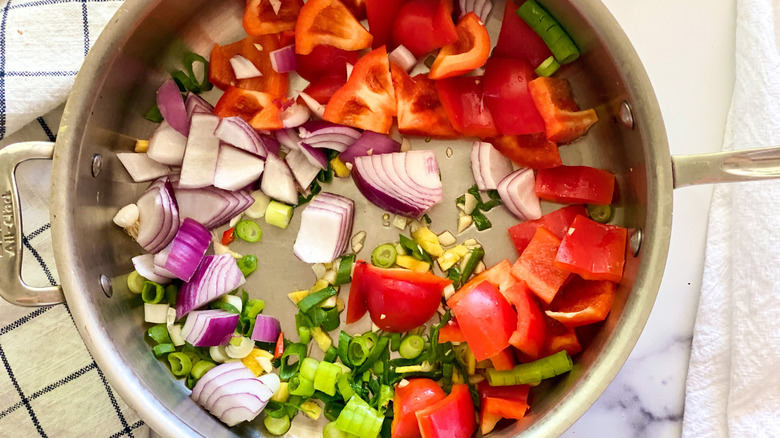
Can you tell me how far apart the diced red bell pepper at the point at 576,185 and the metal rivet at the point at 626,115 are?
0.35ft

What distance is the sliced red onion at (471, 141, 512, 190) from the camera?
1255mm

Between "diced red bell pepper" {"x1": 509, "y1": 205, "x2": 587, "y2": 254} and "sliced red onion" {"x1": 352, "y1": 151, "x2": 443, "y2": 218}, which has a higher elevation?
"diced red bell pepper" {"x1": 509, "y1": 205, "x2": 587, "y2": 254}

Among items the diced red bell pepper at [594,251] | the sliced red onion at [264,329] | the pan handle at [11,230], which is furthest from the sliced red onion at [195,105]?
the diced red bell pepper at [594,251]

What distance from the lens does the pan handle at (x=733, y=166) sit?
3.14ft

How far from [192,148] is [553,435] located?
889mm

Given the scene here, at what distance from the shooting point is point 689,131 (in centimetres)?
126

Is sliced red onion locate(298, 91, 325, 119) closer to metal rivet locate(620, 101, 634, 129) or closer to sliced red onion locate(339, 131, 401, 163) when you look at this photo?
sliced red onion locate(339, 131, 401, 163)

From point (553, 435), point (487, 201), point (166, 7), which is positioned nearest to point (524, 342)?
point (553, 435)

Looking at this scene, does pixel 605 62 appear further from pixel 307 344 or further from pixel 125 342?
pixel 125 342

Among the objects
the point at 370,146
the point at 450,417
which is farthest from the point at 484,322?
the point at 370,146

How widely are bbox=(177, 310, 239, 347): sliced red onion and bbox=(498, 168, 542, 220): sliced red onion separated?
605 millimetres

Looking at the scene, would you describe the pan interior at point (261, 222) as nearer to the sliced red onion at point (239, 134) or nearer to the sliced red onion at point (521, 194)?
the sliced red onion at point (521, 194)

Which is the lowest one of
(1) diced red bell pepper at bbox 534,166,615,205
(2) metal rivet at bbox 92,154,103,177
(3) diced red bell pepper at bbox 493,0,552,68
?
(2) metal rivet at bbox 92,154,103,177

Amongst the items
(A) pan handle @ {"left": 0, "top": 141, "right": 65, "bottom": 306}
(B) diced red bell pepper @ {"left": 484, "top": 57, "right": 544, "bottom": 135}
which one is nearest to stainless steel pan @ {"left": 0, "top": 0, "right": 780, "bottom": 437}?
(A) pan handle @ {"left": 0, "top": 141, "right": 65, "bottom": 306}
